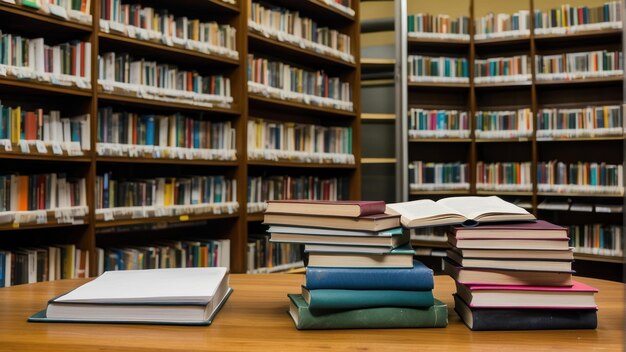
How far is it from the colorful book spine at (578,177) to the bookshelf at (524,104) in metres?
0.01

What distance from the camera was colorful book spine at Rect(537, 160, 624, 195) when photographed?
4543mm

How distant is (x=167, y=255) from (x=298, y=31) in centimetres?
186

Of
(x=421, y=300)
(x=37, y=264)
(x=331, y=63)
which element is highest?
(x=331, y=63)

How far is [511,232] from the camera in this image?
3.20 ft

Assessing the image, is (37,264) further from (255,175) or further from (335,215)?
(335,215)

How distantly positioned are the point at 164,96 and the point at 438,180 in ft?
8.47

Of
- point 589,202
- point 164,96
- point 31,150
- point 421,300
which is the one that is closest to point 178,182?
point 164,96

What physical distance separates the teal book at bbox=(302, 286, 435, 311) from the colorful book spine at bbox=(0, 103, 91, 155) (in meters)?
2.20

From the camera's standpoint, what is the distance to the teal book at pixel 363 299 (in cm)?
94

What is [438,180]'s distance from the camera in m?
5.00

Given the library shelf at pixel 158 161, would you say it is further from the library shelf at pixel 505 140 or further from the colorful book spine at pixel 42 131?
the library shelf at pixel 505 140

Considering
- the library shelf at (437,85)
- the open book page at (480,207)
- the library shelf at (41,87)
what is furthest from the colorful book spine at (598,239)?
the open book page at (480,207)

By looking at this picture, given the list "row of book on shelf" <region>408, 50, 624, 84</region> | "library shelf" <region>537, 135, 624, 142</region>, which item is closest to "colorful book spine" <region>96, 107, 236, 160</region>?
"row of book on shelf" <region>408, 50, 624, 84</region>

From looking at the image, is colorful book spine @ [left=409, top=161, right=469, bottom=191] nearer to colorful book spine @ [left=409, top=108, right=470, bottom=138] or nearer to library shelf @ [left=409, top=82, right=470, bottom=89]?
colorful book spine @ [left=409, top=108, right=470, bottom=138]
